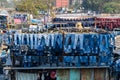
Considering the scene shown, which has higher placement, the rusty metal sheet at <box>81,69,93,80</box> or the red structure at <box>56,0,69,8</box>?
the rusty metal sheet at <box>81,69,93,80</box>

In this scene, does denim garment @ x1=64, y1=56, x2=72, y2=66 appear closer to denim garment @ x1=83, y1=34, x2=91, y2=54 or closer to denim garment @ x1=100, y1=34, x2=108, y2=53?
denim garment @ x1=83, y1=34, x2=91, y2=54

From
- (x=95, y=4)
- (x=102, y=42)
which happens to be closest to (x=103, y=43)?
(x=102, y=42)

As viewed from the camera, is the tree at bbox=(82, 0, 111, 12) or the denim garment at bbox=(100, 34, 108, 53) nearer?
the denim garment at bbox=(100, 34, 108, 53)

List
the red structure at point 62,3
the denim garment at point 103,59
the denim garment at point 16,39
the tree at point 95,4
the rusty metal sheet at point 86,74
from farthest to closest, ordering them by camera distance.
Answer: the red structure at point 62,3
the tree at point 95,4
the rusty metal sheet at point 86,74
the denim garment at point 103,59
the denim garment at point 16,39

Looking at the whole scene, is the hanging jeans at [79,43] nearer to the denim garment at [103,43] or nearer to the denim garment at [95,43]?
the denim garment at [95,43]

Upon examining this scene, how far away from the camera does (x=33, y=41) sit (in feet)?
43.1

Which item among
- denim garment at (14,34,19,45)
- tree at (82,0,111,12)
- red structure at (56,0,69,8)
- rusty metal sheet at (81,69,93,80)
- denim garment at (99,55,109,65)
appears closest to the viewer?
denim garment at (14,34,19,45)

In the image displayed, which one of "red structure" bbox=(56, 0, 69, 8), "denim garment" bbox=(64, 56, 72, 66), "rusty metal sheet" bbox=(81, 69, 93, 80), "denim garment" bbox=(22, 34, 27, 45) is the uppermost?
"denim garment" bbox=(22, 34, 27, 45)

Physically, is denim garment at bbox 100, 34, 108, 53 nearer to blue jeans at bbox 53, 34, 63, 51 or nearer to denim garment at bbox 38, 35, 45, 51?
blue jeans at bbox 53, 34, 63, 51

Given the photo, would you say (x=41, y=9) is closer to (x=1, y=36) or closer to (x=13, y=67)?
(x=1, y=36)

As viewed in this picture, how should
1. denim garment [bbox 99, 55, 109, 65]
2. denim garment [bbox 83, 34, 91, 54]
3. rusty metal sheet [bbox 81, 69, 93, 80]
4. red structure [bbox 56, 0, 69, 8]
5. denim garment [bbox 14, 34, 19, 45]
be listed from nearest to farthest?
denim garment [bbox 14, 34, 19, 45], denim garment [bbox 83, 34, 91, 54], denim garment [bbox 99, 55, 109, 65], rusty metal sheet [bbox 81, 69, 93, 80], red structure [bbox 56, 0, 69, 8]

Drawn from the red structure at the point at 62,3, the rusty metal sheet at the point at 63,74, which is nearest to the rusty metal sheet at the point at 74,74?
the rusty metal sheet at the point at 63,74

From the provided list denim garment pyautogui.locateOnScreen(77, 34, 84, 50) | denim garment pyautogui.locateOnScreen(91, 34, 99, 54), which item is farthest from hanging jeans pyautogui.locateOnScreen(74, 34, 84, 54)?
denim garment pyautogui.locateOnScreen(91, 34, 99, 54)

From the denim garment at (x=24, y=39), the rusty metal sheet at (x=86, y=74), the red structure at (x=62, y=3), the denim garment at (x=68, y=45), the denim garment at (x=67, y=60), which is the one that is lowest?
the red structure at (x=62, y=3)
